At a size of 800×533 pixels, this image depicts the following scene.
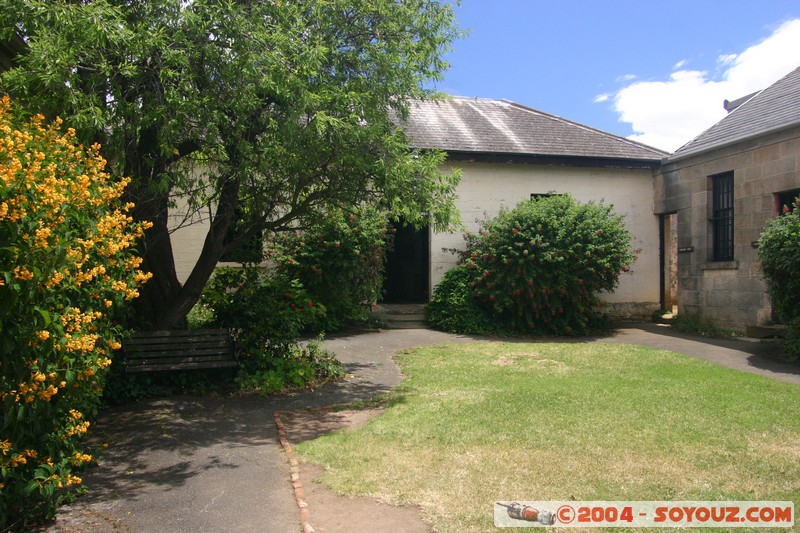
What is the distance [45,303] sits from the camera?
3.43 m

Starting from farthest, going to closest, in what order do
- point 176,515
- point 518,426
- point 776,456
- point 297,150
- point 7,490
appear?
1. point 297,150
2. point 518,426
3. point 776,456
4. point 176,515
5. point 7,490

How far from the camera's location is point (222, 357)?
7.92 metres

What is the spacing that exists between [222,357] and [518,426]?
401cm

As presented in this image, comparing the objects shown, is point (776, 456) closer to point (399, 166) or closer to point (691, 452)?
point (691, 452)

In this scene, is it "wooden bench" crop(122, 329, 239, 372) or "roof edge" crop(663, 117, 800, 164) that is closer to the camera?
"wooden bench" crop(122, 329, 239, 372)

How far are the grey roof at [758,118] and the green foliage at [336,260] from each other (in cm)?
763

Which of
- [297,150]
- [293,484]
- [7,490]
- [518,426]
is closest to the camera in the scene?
[7,490]

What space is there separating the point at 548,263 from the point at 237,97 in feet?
26.8

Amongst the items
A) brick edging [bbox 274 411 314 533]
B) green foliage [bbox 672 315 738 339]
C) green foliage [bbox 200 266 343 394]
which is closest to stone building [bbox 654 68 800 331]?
green foliage [bbox 672 315 738 339]

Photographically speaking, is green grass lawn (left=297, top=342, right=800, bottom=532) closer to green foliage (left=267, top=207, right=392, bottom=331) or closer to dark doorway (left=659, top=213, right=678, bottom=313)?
green foliage (left=267, top=207, right=392, bottom=331)

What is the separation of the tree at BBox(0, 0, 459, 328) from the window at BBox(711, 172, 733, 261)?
328 inches

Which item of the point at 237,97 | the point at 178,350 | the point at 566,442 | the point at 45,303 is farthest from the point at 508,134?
the point at 45,303

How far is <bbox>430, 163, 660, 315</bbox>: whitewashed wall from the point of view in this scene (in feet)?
48.2

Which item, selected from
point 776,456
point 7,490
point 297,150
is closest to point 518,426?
point 776,456
